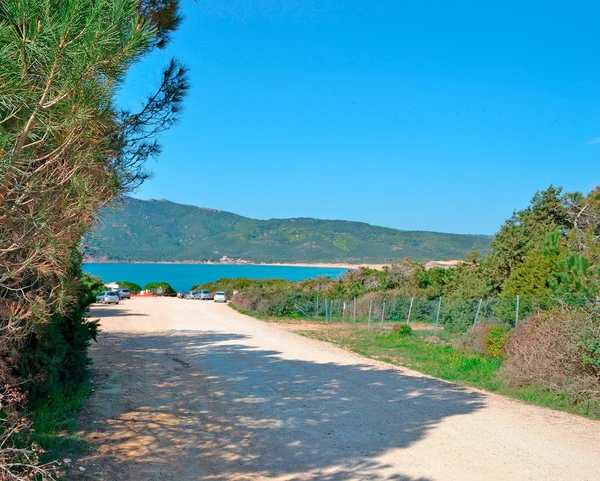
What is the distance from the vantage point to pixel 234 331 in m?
23.7

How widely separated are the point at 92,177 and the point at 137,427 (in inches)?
157

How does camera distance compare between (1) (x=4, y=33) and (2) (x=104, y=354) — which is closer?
(1) (x=4, y=33)

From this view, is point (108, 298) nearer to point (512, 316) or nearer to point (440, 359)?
point (440, 359)

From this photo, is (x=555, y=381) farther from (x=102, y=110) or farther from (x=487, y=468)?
(x=102, y=110)

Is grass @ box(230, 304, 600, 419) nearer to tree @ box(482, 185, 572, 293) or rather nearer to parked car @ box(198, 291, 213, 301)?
tree @ box(482, 185, 572, 293)

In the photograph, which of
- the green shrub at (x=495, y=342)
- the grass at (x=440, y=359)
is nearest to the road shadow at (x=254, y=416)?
the grass at (x=440, y=359)

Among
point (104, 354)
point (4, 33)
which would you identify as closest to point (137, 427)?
point (4, 33)

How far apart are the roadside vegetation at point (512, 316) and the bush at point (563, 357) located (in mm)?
19

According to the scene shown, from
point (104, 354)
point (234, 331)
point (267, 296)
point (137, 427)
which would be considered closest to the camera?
point (137, 427)

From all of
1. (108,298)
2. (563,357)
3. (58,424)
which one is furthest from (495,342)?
(108,298)

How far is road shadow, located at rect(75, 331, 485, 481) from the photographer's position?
6.71 m

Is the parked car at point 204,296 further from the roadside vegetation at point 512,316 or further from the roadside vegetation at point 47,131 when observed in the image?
the roadside vegetation at point 47,131

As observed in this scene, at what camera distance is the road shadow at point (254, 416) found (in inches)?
264

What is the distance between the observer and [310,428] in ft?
28.0
